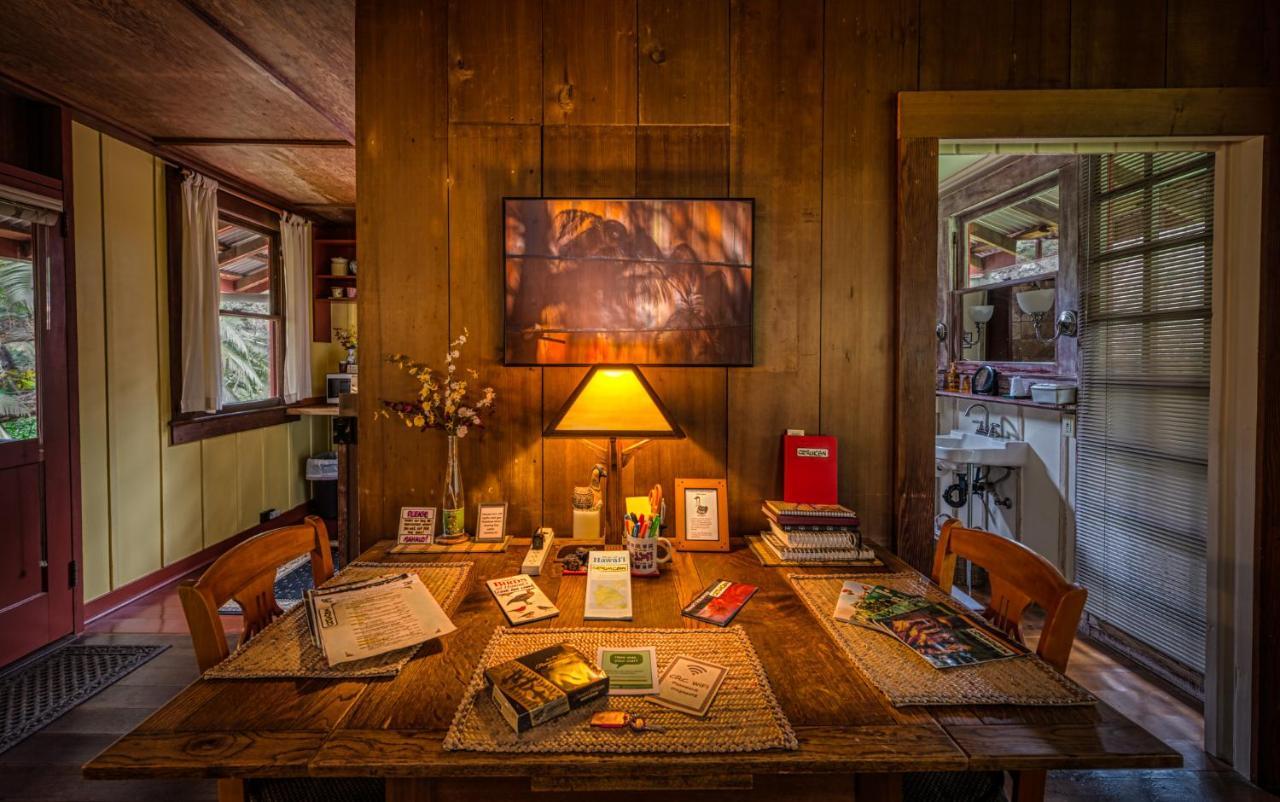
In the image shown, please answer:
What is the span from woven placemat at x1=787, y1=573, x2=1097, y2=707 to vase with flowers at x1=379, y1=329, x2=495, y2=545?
106cm

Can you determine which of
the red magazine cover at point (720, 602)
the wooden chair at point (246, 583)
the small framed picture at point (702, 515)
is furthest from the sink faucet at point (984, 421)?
the wooden chair at point (246, 583)

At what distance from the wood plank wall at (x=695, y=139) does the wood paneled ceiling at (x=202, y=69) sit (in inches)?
31.5

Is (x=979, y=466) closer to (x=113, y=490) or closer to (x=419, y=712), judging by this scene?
(x=419, y=712)

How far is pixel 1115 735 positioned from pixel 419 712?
→ 1.04 meters

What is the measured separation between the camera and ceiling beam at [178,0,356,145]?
2.14 m

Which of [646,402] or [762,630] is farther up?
[646,402]

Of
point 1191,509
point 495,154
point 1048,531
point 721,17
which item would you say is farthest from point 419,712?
point 1048,531

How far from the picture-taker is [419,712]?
0.93 m

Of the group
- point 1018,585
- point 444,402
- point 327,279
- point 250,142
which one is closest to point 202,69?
point 250,142

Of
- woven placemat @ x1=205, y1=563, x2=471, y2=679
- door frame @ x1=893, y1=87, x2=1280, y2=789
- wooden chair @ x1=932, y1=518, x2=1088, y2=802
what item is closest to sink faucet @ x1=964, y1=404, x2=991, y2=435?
door frame @ x1=893, y1=87, x2=1280, y2=789

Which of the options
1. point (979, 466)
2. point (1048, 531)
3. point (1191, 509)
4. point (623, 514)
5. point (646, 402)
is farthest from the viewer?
point (979, 466)

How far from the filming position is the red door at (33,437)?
8.67 feet

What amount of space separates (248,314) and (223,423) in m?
0.89

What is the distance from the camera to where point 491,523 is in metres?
1.74
